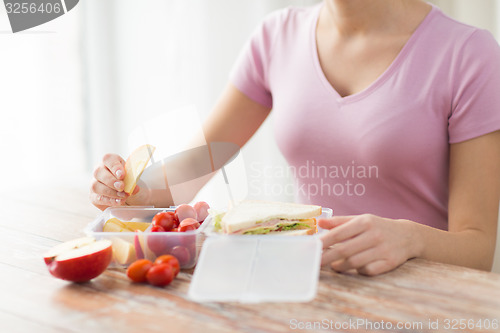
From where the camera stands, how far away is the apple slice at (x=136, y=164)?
3.14 feet

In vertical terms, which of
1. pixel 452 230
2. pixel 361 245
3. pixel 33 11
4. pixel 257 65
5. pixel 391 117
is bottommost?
pixel 452 230

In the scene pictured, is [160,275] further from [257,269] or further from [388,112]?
[388,112]

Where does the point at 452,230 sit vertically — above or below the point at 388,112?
below

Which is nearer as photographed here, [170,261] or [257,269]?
[257,269]

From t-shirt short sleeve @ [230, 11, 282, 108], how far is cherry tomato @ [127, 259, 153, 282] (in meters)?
0.72

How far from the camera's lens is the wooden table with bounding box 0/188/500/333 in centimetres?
68

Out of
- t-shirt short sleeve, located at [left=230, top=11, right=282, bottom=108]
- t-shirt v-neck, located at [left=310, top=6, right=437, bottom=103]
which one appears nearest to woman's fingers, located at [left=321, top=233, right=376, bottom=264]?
t-shirt v-neck, located at [left=310, top=6, right=437, bottom=103]

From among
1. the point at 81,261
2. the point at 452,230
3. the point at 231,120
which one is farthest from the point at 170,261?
the point at 231,120

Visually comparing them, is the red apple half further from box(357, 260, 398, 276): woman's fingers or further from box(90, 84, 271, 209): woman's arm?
box(90, 84, 271, 209): woman's arm

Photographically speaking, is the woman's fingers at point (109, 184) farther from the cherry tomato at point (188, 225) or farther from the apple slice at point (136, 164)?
the cherry tomato at point (188, 225)

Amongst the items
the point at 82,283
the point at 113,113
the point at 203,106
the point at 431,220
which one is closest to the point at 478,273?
the point at 431,220

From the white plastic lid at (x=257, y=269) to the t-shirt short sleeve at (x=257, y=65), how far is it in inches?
28.5

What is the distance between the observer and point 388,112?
1163 mm

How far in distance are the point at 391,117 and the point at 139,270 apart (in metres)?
0.64
